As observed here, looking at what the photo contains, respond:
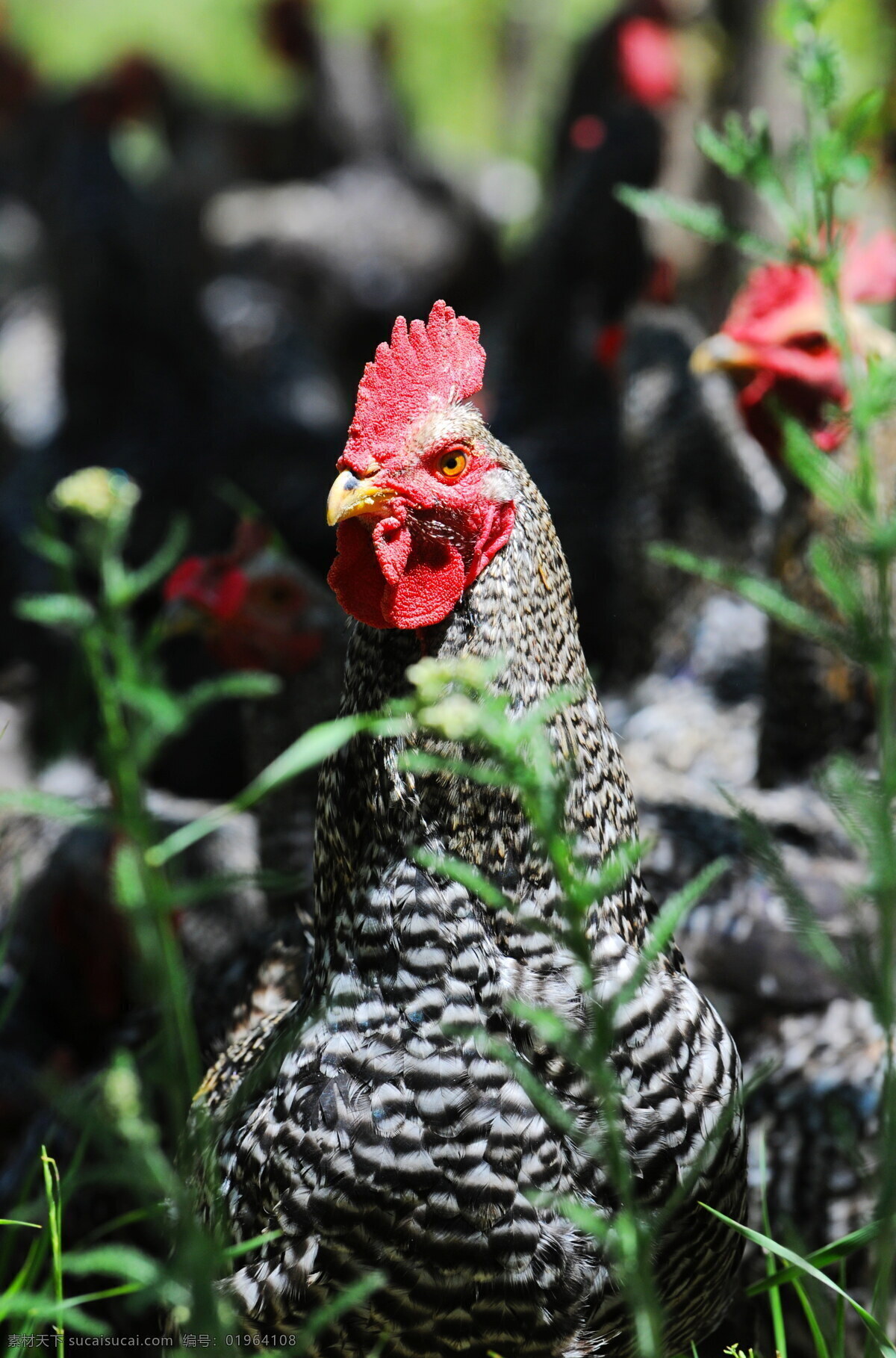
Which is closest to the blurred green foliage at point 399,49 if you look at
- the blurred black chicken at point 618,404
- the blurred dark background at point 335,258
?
the blurred dark background at point 335,258

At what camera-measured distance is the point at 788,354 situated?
2777 mm

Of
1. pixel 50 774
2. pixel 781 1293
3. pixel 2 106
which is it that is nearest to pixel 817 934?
pixel 781 1293

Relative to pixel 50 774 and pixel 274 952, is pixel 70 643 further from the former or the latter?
pixel 274 952

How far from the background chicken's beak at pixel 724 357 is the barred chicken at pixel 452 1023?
136 cm

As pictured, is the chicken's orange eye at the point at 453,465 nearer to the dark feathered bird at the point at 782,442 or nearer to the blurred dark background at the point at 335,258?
the dark feathered bird at the point at 782,442

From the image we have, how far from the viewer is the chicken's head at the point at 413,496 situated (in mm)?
1463

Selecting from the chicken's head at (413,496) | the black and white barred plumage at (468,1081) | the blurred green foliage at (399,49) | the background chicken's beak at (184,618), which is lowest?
the black and white barred plumage at (468,1081)

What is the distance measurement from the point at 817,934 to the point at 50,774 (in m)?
3.23

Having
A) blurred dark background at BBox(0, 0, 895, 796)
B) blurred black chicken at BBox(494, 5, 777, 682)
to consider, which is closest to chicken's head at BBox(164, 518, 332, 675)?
blurred dark background at BBox(0, 0, 895, 796)

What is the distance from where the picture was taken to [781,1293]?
204 centimetres

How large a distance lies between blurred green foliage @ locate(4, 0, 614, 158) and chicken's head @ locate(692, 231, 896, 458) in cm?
726

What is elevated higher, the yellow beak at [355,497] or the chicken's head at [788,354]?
the chicken's head at [788,354]

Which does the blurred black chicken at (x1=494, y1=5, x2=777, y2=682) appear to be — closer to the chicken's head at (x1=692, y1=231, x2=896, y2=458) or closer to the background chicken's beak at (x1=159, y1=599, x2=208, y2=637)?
the chicken's head at (x1=692, y1=231, x2=896, y2=458)

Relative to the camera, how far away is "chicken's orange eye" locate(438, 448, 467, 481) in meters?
1.50
